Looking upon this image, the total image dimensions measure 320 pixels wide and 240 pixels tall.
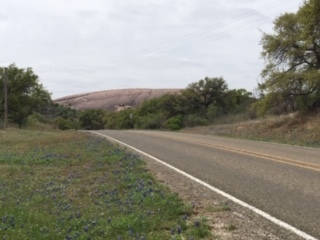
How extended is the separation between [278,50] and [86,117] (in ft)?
243

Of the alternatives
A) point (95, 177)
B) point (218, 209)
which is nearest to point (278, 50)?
point (95, 177)

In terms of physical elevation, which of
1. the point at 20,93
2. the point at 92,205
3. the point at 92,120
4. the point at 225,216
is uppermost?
the point at 20,93

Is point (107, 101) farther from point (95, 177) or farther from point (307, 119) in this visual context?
point (95, 177)

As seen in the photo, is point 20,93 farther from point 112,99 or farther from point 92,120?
point 112,99

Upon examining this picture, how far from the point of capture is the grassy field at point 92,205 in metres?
6.07

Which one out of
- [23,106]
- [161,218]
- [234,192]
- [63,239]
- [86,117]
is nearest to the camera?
[63,239]

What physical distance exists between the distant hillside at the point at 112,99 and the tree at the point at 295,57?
8596 centimetres

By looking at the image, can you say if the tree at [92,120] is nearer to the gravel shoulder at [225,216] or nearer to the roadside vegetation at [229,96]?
the roadside vegetation at [229,96]

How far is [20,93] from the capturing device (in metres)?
58.2

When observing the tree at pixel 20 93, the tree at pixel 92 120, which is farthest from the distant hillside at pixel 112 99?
the tree at pixel 20 93

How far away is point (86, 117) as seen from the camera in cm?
9962

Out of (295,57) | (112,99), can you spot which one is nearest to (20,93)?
(295,57)

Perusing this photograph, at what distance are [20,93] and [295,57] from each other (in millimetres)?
39655

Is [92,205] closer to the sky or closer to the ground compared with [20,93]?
closer to the ground
